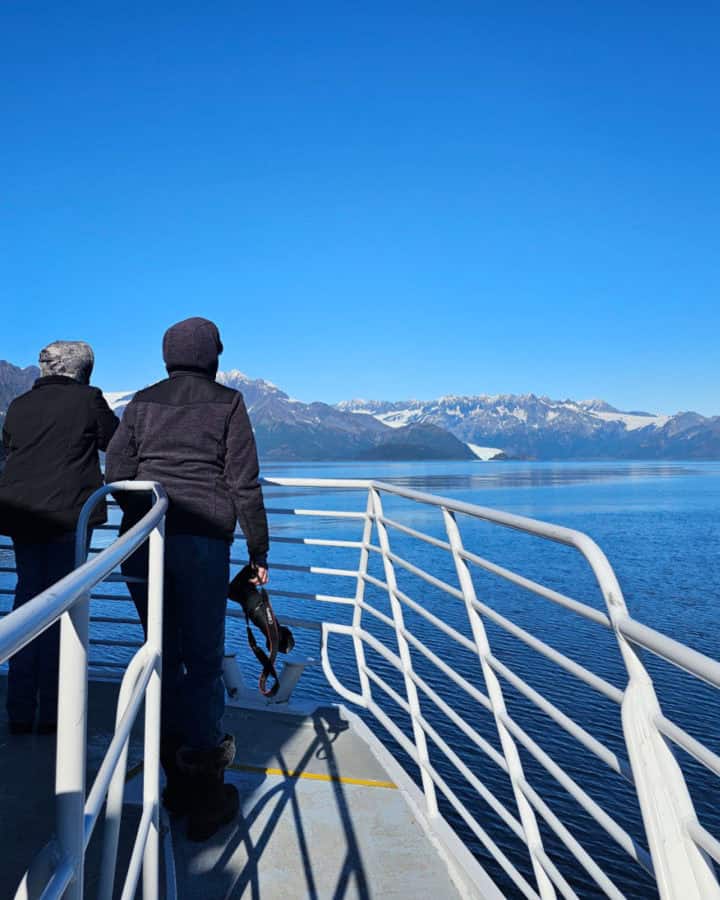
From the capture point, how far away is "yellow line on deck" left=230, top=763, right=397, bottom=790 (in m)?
3.41

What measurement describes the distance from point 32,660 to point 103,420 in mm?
1169

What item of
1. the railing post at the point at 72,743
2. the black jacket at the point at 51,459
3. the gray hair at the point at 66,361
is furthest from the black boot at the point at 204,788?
the railing post at the point at 72,743

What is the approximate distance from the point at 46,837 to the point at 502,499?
60.7 meters

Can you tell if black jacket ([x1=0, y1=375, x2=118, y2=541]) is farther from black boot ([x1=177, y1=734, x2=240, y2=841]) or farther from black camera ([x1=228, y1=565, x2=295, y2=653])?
black boot ([x1=177, y1=734, x2=240, y2=841])

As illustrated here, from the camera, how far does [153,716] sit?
6.32 feet

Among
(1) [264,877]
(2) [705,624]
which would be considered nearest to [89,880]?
(1) [264,877]

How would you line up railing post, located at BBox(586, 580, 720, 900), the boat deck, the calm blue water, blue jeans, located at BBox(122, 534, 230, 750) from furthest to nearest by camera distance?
the calm blue water → blue jeans, located at BBox(122, 534, 230, 750) → the boat deck → railing post, located at BBox(586, 580, 720, 900)

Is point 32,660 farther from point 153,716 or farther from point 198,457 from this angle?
point 153,716

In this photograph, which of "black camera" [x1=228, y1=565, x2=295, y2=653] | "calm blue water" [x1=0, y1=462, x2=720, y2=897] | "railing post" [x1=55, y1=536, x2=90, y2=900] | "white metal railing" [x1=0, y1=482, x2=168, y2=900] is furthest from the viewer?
"calm blue water" [x1=0, y1=462, x2=720, y2=897]

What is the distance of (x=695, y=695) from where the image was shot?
1279 cm

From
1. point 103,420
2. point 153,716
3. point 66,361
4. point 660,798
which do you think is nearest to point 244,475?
point 103,420

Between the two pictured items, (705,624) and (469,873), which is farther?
(705,624)

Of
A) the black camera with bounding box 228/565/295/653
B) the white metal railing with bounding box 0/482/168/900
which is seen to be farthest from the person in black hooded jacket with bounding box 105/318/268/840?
the white metal railing with bounding box 0/482/168/900

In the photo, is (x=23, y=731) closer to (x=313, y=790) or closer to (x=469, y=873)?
(x=313, y=790)
